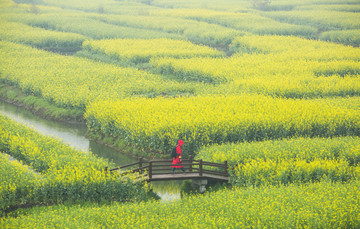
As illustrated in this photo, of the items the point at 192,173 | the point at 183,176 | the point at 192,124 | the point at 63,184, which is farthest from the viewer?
the point at 192,124

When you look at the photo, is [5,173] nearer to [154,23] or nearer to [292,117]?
[292,117]

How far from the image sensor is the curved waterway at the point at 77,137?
29422mm

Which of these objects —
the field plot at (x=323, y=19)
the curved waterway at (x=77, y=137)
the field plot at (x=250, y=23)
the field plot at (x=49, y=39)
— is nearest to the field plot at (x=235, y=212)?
the curved waterway at (x=77, y=137)

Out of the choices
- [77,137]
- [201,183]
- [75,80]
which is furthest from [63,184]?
[75,80]

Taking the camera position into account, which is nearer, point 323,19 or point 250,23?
point 250,23

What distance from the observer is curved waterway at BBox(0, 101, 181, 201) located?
29422mm

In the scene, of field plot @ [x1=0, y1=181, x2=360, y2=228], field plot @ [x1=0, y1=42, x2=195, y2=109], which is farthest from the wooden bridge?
field plot @ [x1=0, y1=42, x2=195, y2=109]

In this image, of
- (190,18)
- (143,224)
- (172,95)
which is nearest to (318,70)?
(172,95)

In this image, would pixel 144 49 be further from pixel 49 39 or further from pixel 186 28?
pixel 186 28

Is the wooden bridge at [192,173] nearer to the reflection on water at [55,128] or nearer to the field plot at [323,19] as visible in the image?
the reflection on water at [55,128]

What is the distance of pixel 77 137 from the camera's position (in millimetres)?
39312

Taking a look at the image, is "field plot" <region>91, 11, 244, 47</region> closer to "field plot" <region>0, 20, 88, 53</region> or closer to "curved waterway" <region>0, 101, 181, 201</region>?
"field plot" <region>0, 20, 88, 53</region>

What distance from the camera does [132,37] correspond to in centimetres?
7962

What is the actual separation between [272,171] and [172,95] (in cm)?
2179
